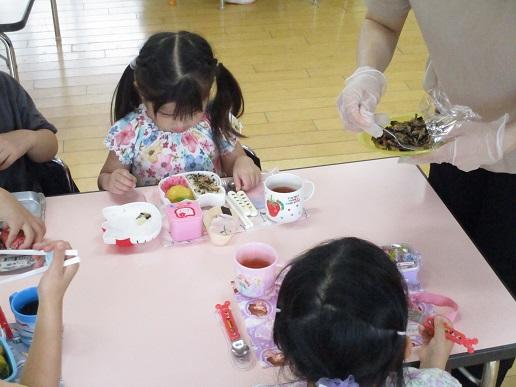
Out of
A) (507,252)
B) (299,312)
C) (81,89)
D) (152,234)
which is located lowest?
(81,89)

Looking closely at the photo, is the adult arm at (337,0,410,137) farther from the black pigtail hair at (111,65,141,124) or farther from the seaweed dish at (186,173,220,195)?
the black pigtail hair at (111,65,141,124)

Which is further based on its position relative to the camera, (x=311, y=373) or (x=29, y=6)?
(x=29, y=6)

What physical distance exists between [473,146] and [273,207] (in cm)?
41

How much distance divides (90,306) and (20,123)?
2.19ft

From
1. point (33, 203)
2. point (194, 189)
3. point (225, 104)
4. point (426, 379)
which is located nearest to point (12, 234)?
point (33, 203)

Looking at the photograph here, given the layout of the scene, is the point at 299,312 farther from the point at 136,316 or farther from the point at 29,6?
the point at 29,6

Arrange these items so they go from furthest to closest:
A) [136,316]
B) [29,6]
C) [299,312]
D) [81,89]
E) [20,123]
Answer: [81,89], [29,6], [20,123], [136,316], [299,312]

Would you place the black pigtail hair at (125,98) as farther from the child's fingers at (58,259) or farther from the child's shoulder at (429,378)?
the child's shoulder at (429,378)

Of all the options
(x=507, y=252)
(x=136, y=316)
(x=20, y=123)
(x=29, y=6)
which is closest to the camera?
(x=136, y=316)

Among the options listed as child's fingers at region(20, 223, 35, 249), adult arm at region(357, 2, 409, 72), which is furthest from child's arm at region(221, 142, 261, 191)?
child's fingers at region(20, 223, 35, 249)

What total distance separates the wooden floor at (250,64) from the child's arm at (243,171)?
984 millimetres

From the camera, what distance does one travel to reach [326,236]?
1.21 metres

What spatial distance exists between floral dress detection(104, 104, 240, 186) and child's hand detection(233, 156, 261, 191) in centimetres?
16

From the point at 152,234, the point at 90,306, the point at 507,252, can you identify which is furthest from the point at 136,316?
the point at 507,252
